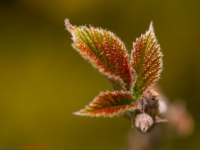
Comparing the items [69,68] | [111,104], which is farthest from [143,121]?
[69,68]

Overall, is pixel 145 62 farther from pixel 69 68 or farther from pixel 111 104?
pixel 69 68

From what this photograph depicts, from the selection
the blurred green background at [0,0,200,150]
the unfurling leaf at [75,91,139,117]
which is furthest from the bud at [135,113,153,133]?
the blurred green background at [0,0,200,150]

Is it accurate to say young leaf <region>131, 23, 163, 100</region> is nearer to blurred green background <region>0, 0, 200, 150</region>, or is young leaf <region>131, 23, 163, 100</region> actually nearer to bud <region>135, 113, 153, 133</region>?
bud <region>135, 113, 153, 133</region>

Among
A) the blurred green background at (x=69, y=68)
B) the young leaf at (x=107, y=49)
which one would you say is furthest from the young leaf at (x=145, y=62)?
the blurred green background at (x=69, y=68)

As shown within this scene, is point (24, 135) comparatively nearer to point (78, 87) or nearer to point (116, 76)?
point (78, 87)

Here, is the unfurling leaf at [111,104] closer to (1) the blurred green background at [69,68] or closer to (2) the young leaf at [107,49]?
(2) the young leaf at [107,49]
